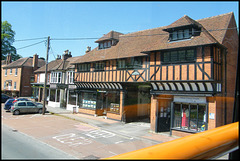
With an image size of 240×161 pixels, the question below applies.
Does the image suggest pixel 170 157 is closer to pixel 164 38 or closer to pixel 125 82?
pixel 164 38

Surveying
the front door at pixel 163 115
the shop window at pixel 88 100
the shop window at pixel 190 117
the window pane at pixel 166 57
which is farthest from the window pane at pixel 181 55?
the shop window at pixel 88 100

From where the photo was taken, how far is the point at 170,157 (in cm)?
97

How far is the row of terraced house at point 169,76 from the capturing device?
8273mm

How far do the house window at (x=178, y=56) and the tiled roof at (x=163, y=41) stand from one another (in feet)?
1.12

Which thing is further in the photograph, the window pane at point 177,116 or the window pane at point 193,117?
the window pane at point 177,116

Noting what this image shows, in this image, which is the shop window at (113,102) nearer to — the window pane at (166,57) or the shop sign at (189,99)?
the shop sign at (189,99)

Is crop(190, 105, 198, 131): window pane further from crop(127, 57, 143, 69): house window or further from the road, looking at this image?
the road

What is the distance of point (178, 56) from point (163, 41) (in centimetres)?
199

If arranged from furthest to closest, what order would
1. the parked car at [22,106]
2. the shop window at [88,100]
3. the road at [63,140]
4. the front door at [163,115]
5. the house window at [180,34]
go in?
the shop window at [88,100]
the front door at [163,115]
the house window at [180,34]
the parked car at [22,106]
the road at [63,140]

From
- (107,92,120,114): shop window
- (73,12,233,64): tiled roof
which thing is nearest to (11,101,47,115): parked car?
(73,12,233,64): tiled roof

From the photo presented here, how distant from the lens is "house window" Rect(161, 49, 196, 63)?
9305 millimetres

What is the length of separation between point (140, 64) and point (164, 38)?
8.08 feet

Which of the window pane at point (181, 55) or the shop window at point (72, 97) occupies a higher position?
the window pane at point (181, 55)

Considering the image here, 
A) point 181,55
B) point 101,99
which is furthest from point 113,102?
point 181,55
